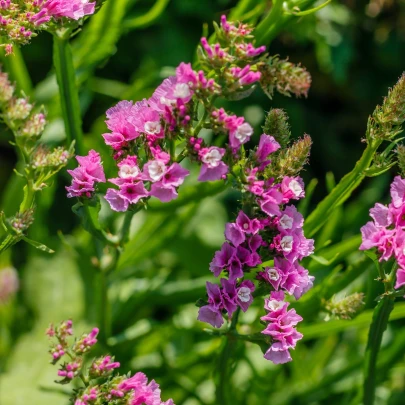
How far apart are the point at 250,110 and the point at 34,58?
0.58m

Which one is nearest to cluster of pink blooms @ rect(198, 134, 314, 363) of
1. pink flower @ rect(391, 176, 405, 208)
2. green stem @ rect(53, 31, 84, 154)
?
pink flower @ rect(391, 176, 405, 208)

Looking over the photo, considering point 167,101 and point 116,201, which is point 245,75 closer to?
point 167,101

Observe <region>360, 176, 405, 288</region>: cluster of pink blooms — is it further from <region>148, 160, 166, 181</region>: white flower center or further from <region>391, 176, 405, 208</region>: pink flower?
<region>148, 160, 166, 181</region>: white flower center

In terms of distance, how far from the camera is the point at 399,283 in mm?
783

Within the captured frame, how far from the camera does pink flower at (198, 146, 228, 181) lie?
0.77m

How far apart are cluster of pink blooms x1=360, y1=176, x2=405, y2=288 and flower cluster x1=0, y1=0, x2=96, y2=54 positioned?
44 centimetres

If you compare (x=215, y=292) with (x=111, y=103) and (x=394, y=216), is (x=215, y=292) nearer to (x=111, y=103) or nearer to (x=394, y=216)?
(x=394, y=216)

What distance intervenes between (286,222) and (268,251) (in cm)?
4

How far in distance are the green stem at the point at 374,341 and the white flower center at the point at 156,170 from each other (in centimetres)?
31

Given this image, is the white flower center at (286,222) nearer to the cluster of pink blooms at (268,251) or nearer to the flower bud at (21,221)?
the cluster of pink blooms at (268,251)

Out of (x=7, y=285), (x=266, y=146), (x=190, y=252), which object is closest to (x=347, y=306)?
(x=266, y=146)

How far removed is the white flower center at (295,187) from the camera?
0.80 metres

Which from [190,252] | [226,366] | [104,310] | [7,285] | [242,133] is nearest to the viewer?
[242,133]

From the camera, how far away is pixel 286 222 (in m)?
0.80
